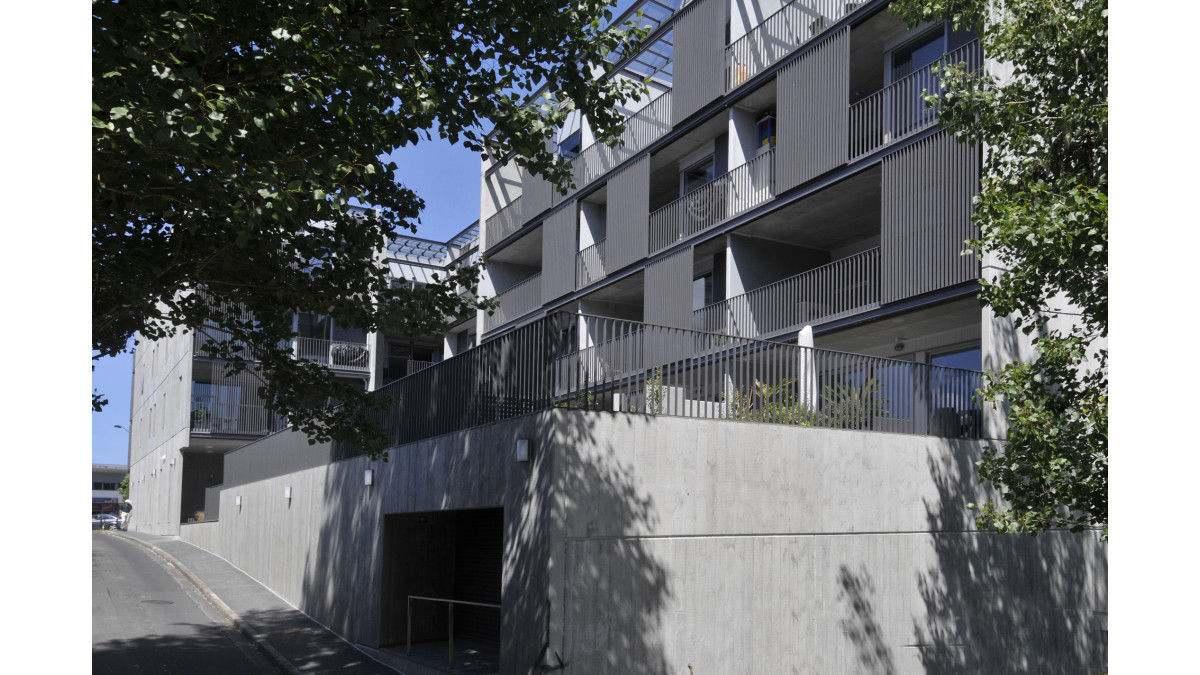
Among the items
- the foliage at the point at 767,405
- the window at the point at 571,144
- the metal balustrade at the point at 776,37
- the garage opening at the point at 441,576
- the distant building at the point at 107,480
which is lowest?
the distant building at the point at 107,480

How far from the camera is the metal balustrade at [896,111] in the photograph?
1584 cm

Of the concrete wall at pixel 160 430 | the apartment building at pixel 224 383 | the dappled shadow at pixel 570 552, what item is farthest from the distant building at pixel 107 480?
the dappled shadow at pixel 570 552

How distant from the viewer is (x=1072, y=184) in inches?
380

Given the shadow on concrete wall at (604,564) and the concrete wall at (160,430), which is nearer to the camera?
the shadow on concrete wall at (604,564)

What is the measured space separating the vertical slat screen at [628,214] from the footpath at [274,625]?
1048 cm

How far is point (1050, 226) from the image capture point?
9016 millimetres

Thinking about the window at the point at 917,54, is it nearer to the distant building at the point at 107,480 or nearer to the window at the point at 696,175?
the window at the point at 696,175

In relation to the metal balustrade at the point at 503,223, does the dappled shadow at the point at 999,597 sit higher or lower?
lower

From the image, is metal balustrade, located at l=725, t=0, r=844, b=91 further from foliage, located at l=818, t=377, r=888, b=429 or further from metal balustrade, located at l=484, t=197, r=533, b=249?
metal balustrade, located at l=484, t=197, r=533, b=249

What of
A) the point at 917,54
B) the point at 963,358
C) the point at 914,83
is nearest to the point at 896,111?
the point at 914,83

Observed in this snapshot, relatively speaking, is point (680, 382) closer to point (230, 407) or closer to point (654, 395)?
point (654, 395)

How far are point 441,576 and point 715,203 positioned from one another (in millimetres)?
9613

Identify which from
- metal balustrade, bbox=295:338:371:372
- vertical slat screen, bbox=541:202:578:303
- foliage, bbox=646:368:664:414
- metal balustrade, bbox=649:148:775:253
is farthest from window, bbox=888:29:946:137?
metal balustrade, bbox=295:338:371:372
